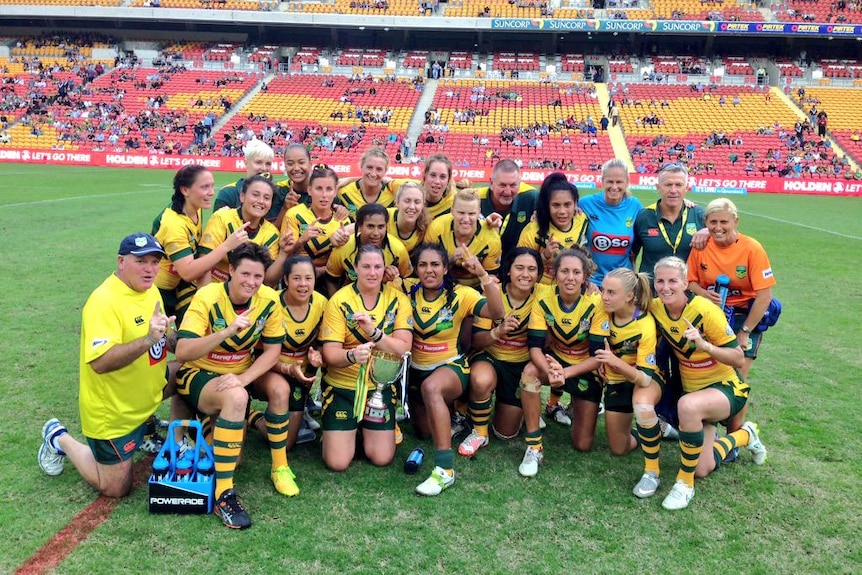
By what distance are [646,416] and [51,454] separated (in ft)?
13.7

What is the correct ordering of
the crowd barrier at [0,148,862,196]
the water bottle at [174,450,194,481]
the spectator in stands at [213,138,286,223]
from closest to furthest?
1. the water bottle at [174,450,194,481]
2. the spectator in stands at [213,138,286,223]
3. the crowd barrier at [0,148,862,196]

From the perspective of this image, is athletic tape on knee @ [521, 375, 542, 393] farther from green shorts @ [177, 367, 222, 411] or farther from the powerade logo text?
the powerade logo text

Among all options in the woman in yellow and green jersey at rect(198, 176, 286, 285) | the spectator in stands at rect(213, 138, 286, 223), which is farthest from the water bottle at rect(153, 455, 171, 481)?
the spectator in stands at rect(213, 138, 286, 223)

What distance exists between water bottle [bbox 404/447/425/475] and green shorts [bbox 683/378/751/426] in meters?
2.16

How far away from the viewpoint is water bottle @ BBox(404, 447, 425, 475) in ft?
14.9

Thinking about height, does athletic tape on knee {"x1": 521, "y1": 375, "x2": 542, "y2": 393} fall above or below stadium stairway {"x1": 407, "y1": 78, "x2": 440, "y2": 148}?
above

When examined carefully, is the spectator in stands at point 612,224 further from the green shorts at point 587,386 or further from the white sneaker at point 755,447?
the white sneaker at point 755,447

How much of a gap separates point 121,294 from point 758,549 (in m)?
4.18

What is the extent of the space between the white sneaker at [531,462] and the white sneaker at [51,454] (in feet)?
Result: 10.6

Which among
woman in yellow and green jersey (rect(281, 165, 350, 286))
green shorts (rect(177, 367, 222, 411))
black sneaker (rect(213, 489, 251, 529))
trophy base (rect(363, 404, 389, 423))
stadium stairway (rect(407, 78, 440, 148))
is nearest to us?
black sneaker (rect(213, 489, 251, 529))

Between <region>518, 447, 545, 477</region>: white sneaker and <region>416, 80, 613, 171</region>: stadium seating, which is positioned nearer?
<region>518, 447, 545, 477</region>: white sneaker

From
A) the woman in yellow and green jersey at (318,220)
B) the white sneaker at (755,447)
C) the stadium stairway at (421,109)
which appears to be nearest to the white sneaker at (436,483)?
the woman in yellow and green jersey at (318,220)

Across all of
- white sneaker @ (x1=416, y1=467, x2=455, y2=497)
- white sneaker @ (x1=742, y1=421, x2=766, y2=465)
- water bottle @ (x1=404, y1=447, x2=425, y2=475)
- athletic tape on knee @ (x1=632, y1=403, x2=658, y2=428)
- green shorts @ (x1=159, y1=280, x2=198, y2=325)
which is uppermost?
green shorts @ (x1=159, y1=280, x2=198, y2=325)

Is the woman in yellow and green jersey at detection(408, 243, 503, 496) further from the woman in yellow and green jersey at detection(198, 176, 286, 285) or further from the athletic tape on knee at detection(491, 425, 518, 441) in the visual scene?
the woman in yellow and green jersey at detection(198, 176, 286, 285)
